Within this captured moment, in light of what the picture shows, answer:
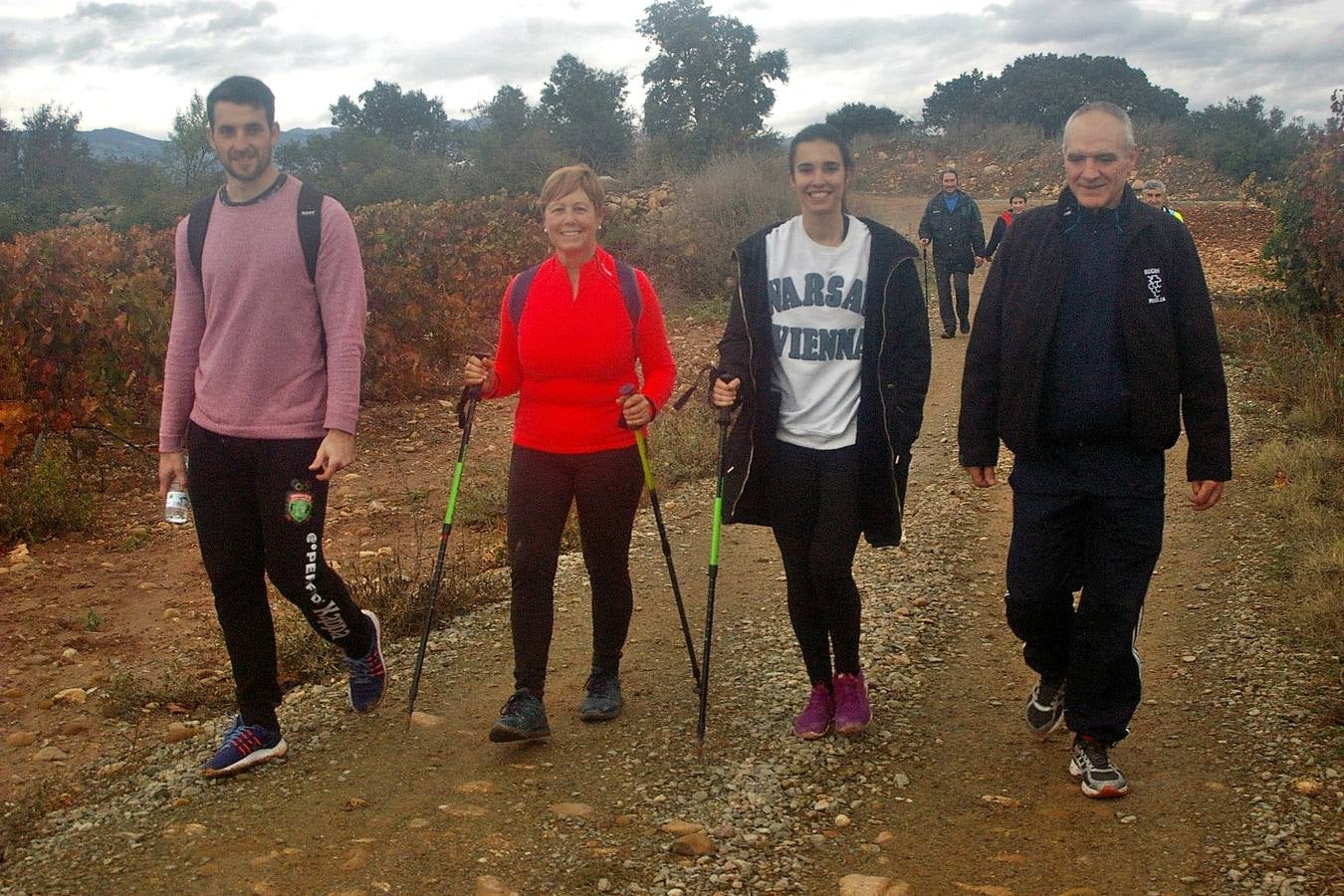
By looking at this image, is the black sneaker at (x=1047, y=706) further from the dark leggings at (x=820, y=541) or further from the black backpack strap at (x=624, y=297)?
the black backpack strap at (x=624, y=297)

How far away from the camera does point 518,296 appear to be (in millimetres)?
4383

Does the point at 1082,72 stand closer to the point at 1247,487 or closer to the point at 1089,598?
the point at 1247,487

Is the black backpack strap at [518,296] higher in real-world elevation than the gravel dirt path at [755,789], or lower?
higher

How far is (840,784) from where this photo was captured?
13.6 feet

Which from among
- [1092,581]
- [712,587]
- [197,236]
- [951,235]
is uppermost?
[951,235]

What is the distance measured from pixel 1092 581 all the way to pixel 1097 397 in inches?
23.1

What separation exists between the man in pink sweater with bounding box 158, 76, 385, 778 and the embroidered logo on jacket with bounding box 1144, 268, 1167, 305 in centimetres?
236

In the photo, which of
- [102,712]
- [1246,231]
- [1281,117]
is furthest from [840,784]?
[1281,117]

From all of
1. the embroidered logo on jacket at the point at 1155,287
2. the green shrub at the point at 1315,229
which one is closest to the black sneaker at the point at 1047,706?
the embroidered logo on jacket at the point at 1155,287

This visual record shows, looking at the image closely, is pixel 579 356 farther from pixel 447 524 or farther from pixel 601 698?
pixel 601 698

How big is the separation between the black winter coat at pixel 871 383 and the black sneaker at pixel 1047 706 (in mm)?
764

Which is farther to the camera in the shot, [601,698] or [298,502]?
[601,698]

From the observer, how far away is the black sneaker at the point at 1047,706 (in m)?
4.39

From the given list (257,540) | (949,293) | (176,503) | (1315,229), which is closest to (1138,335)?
(257,540)
